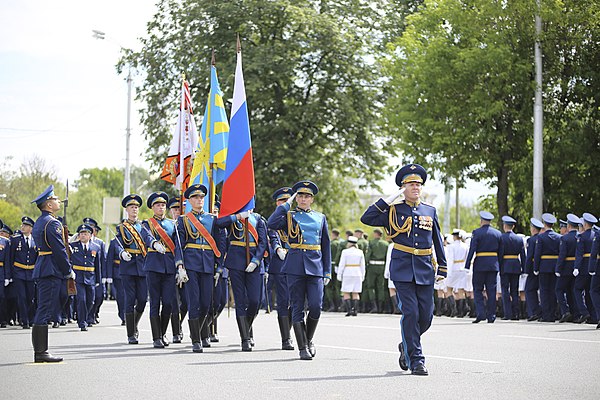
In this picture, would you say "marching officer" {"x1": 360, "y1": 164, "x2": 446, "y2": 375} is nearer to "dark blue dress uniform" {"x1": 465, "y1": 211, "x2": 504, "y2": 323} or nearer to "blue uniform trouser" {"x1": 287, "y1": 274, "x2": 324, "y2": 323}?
"blue uniform trouser" {"x1": 287, "y1": 274, "x2": 324, "y2": 323}

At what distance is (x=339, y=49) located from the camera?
39.0 m

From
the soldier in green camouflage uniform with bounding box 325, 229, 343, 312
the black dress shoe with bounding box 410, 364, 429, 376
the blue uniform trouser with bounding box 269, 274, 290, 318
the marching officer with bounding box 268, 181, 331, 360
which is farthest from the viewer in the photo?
the soldier in green camouflage uniform with bounding box 325, 229, 343, 312

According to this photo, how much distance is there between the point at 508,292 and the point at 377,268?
5.02m

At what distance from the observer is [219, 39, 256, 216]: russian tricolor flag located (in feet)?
49.3

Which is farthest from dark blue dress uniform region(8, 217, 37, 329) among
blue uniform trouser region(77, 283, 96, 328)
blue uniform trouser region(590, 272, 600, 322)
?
blue uniform trouser region(590, 272, 600, 322)

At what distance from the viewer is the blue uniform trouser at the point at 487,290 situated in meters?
21.7

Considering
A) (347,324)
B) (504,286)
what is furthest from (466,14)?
(347,324)

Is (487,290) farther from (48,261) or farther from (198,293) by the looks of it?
(48,261)

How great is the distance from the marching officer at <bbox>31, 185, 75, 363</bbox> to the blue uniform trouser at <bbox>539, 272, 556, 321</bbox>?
11.8 metres

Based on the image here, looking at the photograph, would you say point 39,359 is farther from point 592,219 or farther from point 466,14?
Answer: point 466,14

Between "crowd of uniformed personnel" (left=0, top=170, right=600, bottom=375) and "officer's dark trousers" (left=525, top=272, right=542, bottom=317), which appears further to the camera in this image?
"officer's dark trousers" (left=525, top=272, right=542, bottom=317)

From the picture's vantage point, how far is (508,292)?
2306cm

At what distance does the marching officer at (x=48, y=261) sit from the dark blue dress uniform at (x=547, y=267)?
11.8 meters

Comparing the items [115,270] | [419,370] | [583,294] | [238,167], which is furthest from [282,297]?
[583,294]
